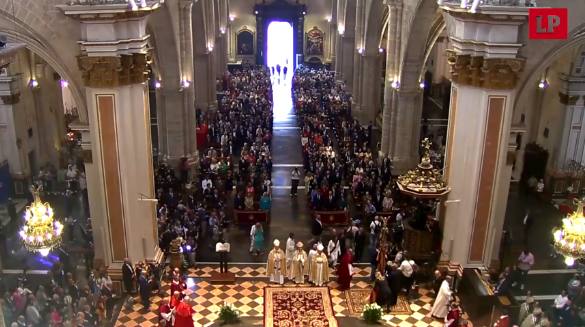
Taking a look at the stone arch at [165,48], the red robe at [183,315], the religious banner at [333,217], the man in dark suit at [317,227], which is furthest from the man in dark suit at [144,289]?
the stone arch at [165,48]

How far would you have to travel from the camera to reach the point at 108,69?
1427cm

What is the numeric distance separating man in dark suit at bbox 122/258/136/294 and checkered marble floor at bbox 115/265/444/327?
0.38 meters

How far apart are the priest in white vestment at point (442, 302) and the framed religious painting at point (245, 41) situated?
37.4 m

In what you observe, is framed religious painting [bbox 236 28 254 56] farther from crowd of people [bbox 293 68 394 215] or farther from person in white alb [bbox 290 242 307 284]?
person in white alb [bbox 290 242 307 284]

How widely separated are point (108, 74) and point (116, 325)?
5859mm

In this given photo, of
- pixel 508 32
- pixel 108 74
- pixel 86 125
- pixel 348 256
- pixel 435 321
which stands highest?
pixel 508 32

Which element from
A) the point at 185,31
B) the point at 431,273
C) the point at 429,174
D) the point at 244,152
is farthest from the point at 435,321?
the point at 185,31

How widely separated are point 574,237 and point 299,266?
22.1ft

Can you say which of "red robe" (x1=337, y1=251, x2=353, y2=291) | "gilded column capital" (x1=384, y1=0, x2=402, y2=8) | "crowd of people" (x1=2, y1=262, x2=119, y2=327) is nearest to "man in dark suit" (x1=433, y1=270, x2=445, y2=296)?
"red robe" (x1=337, y1=251, x2=353, y2=291)

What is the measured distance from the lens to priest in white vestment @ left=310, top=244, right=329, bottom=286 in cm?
1652

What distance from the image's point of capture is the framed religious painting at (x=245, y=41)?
49750mm

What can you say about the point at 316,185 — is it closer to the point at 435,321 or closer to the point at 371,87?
the point at 435,321

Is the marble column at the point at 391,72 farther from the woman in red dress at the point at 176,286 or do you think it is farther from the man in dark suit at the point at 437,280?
the woman in red dress at the point at 176,286

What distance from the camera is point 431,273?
55.4 ft
